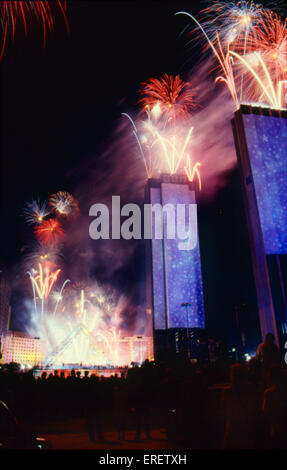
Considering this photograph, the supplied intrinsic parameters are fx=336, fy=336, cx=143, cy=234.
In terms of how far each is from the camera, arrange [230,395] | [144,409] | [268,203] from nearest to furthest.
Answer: [230,395] < [144,409] < [268,203]

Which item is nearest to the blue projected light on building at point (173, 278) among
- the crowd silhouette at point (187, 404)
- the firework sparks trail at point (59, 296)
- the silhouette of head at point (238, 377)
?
the firework sparks trail at point (59, 296)

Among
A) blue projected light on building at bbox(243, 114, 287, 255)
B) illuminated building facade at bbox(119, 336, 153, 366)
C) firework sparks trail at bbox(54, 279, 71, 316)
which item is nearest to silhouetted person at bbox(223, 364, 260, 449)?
blue projected light on building at bbox(243, 114, 287, 255)

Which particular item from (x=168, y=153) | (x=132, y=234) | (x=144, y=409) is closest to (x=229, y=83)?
(x=168, y=153)

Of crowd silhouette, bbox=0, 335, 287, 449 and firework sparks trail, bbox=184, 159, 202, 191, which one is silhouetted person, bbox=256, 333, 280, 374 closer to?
crowd silhouette, bbox=0, 335, 287, 449

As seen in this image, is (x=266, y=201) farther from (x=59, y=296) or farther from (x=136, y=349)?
(x=59, y=296)

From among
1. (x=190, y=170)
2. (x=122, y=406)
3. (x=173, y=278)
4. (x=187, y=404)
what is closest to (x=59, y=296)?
(x=173, y=278)

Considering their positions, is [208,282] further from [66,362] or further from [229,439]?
[229,439]

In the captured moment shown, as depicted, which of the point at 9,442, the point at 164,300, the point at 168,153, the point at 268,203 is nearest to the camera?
the point at 9,442
